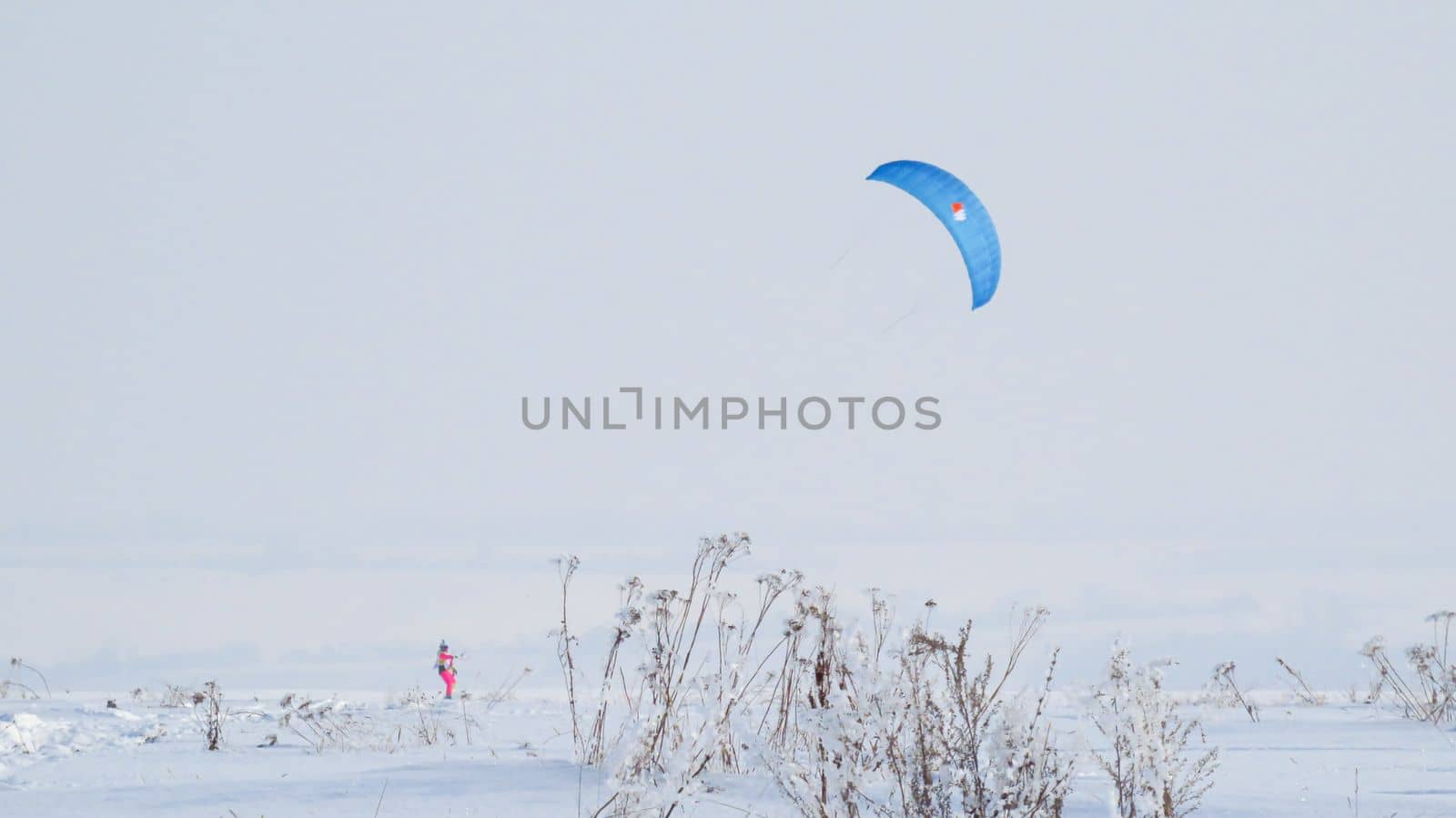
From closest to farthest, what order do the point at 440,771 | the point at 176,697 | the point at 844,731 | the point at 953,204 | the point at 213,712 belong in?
the point at 844,731
the point at 440,771
the point at 213,712
the point at 176,697
the point at 953,204

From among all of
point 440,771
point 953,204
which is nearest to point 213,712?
point 440,771

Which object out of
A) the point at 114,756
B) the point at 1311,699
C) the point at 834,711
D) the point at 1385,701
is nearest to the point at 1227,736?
the point at 1311,699

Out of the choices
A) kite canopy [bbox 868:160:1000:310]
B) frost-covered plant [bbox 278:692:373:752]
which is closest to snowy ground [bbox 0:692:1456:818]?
frost-covered plant [bbox 278:692:373:752]

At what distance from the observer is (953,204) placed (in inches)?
587

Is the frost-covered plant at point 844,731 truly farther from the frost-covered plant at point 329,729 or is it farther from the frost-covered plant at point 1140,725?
the frost-covered plant at point 329,729

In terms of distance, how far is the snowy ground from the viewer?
4555 millimetres

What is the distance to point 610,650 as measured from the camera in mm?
4906

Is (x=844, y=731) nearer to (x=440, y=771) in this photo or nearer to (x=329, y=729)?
(x=440, y=771)

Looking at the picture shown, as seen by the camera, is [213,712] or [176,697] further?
[176,697]

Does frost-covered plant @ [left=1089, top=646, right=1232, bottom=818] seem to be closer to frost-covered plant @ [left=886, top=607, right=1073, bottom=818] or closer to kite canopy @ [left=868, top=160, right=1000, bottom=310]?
frost-covered plant @ [left=886, top=607, right=1073, bottom=818]

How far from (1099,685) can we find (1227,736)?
4409mm

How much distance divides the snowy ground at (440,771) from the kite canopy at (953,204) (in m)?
7.40

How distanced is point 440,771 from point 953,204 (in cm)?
1103

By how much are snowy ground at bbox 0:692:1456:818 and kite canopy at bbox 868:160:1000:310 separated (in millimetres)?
7404
